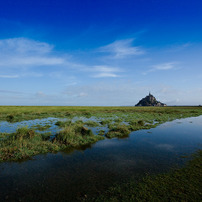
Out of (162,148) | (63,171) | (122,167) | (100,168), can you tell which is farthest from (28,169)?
(162,148)

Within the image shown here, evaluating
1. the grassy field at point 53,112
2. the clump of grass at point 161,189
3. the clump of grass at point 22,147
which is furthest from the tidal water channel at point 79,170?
the grassy field at point 53,112

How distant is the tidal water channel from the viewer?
21.7ft

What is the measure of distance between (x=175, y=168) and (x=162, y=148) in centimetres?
440

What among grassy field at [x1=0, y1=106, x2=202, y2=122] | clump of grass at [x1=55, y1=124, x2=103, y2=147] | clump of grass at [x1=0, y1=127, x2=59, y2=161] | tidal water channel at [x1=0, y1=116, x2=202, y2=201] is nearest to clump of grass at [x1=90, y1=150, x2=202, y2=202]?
tidal water channel at [x1=0, y1=116, x2=202, y2=201]

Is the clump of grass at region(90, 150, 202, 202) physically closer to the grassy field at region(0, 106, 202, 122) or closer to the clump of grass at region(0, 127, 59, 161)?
the clump of grass at region(0, 127, 59, 161)

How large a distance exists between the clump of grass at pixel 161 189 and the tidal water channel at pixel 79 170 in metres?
0.58

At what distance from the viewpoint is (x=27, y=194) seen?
21.2 ft

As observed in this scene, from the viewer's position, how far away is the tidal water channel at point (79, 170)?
663 cm

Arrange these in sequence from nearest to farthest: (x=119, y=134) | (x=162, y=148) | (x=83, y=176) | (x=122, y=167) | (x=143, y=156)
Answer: (x=83, y=176), (x=122, y=167), (x=143, y=156), (x=162, y=148), (x=119, y=134)

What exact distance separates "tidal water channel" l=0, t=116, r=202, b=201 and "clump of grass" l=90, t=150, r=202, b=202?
579mm

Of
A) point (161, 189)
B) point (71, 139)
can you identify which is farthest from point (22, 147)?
point (161, 189)

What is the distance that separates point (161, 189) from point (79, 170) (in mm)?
5150

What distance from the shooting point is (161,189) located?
6637 millimetres

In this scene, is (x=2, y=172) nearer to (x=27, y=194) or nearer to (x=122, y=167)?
(x=27, y=194)
